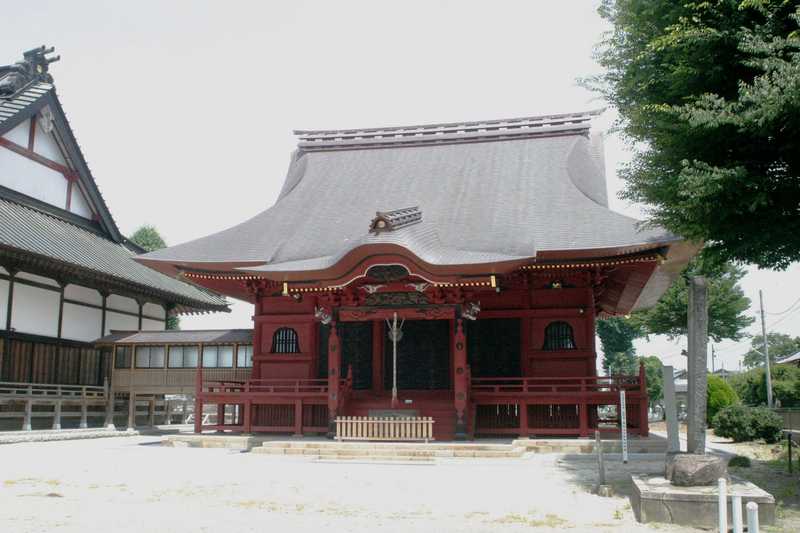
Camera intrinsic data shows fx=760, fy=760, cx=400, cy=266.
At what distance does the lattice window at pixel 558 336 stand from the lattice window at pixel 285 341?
700cm

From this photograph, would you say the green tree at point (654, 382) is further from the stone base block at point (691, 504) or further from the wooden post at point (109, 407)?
the stone base block at point (691, 504)

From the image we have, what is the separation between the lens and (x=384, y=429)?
17812mm

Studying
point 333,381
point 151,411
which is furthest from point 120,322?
point 333,381

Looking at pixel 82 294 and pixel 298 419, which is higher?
pixel 82 294

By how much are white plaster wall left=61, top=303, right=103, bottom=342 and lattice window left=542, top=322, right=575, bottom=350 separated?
50.5ft

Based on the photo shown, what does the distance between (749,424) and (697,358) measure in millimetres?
12551

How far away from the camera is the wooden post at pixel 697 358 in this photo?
9.90 m

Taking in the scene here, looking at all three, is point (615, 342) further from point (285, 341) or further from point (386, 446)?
point (386, 446)

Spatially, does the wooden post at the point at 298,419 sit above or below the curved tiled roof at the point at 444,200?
below

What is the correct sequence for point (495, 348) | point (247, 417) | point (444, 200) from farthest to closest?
point (444, 200), point (495, 348), point (247, 417)

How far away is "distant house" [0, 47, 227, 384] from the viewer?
887 inches

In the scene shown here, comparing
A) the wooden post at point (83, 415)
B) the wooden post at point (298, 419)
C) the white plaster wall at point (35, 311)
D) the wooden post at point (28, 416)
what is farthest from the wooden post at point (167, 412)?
the wooden post at point (298, 419)

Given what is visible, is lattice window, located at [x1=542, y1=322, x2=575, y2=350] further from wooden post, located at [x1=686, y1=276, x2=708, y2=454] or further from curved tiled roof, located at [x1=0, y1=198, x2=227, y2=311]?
curved tiled roof, located at [x1=0, y1=198, x2=227, y2=311]

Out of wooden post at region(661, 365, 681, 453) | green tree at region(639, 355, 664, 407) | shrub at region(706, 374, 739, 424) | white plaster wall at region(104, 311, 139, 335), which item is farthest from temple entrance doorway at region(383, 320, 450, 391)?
green tree at region(639, 355, 664, 407)
